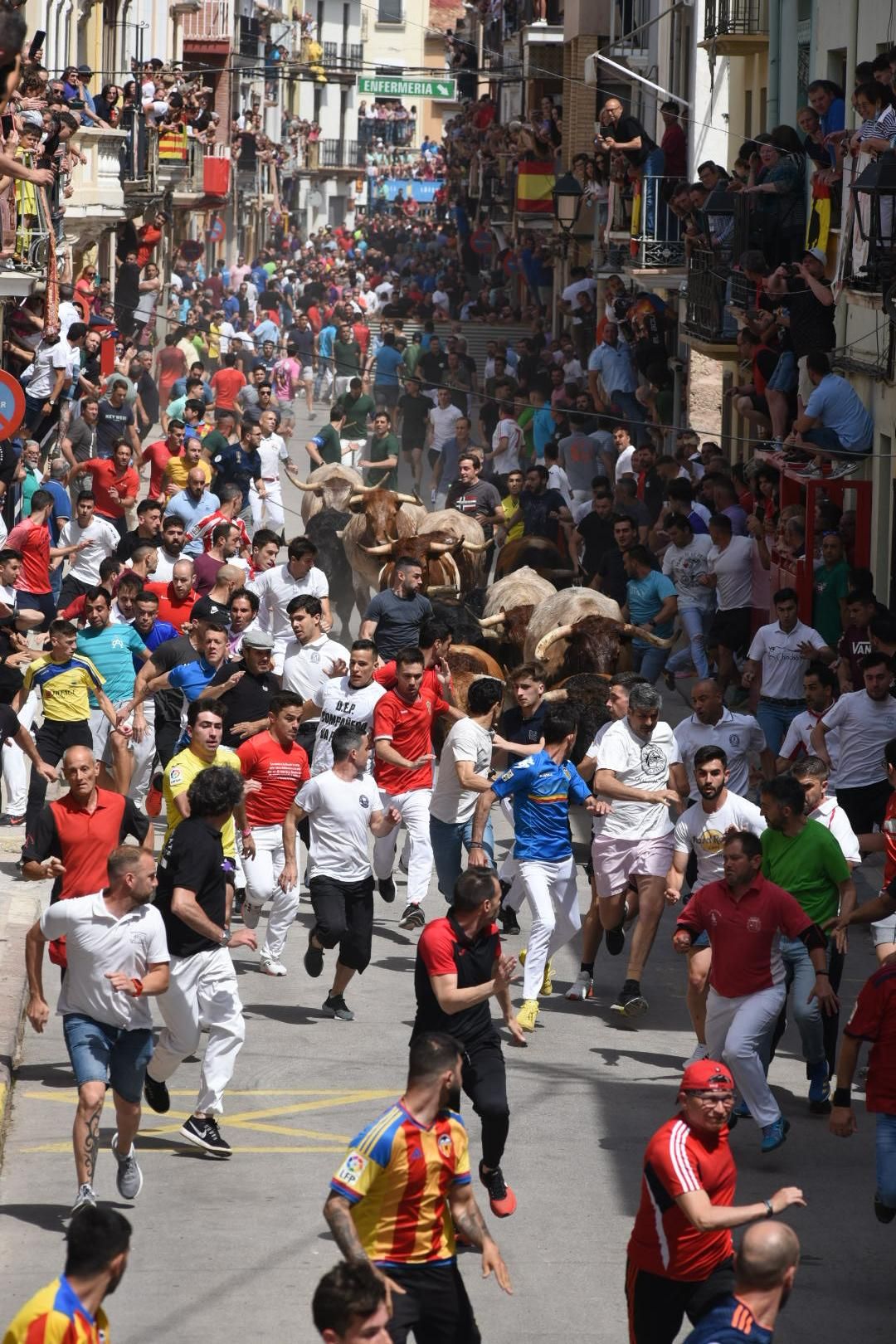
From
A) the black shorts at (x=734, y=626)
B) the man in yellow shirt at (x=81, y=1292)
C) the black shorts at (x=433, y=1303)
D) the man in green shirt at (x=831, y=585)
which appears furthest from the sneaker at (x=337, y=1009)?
the black shorts at (x=734, y=626)

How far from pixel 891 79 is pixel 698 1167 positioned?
11.3 meters

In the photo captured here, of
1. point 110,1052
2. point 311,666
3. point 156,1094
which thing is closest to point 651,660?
point 311,666

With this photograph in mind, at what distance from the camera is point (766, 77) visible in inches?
1087

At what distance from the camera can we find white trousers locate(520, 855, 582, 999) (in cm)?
1179

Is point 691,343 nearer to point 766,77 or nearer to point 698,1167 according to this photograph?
point 766,77

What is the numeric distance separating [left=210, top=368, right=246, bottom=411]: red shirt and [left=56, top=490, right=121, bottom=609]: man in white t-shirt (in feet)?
38.1

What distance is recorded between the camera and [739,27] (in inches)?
1067

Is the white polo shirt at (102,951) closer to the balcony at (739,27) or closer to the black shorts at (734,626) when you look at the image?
the black shorts at (734,626)

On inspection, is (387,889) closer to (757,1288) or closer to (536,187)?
(757,1288)

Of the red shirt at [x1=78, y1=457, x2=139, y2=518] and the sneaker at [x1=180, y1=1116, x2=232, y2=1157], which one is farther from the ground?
the red shirt at [x1=78, y1=457, x2=139, y2=518]

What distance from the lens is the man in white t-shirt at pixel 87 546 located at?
61.0 feet

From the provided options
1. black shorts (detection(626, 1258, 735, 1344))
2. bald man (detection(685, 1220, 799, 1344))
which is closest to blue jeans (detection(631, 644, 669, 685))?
black shorts (detection(626, 1258, 735, 1344))

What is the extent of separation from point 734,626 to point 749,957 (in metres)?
8.78

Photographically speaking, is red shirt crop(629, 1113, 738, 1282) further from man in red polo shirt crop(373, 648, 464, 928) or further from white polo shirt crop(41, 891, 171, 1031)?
man in red polo shirt crop(373, 648, 464, 928)
